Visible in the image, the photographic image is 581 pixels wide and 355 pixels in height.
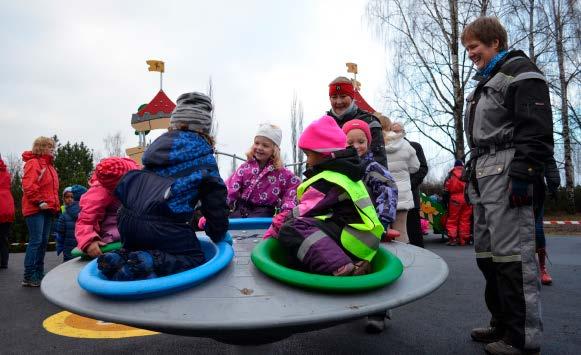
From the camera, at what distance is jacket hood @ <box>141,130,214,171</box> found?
82.8 inches

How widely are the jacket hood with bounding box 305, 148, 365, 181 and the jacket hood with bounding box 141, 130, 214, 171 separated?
59 cm

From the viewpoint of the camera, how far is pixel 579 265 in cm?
586

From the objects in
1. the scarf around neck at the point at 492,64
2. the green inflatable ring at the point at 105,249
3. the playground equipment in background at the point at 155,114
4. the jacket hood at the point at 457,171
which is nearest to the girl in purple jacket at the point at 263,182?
the green inflatable ring at the point at 105,249

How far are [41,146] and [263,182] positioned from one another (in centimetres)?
342

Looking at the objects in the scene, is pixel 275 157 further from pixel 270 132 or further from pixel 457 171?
pixel 457 171

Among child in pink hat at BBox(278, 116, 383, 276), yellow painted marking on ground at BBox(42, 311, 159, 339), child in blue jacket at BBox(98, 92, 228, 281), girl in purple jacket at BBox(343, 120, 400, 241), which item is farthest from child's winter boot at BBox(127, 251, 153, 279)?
yellow painted marking on ground at BBox(42, 311, 159, 339)

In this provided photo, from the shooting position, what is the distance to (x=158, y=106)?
35.3ft

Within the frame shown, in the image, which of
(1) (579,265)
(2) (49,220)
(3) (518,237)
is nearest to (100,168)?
(3) (518,237)

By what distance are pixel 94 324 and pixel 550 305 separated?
3677 millimetres

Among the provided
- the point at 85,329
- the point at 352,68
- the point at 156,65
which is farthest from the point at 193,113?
the point at 156,65

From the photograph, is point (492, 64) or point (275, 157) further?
point (275, 157)

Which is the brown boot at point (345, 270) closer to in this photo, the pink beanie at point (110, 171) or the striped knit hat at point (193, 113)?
the striped knit hat at point (193, 113)

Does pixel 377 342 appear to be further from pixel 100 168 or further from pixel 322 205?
pixel 100 168

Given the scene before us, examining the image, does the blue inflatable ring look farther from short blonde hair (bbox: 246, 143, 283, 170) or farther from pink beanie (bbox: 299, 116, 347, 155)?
short blonde hair (bbox: 246, 143, 283, 170)
